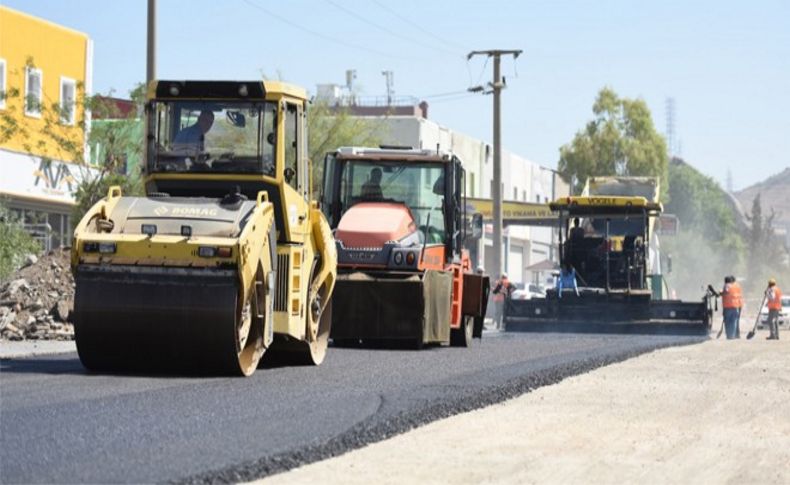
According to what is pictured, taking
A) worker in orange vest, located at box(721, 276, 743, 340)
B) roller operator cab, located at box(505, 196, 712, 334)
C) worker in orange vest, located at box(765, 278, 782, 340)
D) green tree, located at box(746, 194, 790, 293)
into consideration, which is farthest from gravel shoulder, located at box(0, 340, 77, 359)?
green tree, located at box(746, 194, 790, 293)

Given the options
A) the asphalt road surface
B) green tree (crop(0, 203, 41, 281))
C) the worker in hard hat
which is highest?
green tree (crop(0, 203, 41, 281))

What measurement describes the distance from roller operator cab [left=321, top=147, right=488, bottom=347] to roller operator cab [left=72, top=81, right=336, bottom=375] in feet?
13.0

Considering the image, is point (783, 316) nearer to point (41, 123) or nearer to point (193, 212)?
point (41, 123)

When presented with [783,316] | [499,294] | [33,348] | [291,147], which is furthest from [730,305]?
[291,147]

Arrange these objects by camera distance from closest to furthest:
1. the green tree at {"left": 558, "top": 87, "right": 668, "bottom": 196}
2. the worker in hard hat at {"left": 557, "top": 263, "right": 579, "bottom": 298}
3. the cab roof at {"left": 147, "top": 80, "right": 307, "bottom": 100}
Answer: the cab roof at {"left": 147, "top": 80, "right": 307, "bottom": 100}, the worker in hard hat at {"left": 557, "top": 263, "right": 579, "bottom": 298}, the green tree at {"left": 558, "top": 87, "right": 668, "bottom": 196}

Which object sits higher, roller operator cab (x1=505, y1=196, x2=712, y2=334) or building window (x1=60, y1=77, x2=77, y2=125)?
building window (x1=60, y1=77, x2=77, y2=125)

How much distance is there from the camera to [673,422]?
42.8ft

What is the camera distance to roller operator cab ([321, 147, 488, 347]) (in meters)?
21.9

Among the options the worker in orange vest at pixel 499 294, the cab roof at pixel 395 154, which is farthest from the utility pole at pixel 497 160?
the cab roof at pixel 395 154

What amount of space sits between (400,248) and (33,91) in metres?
21.9

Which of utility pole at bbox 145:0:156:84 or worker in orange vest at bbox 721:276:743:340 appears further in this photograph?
worker in orange vest at bbox 721:276:743:340

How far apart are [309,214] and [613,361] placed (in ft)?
16.9

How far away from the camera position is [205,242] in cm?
1538

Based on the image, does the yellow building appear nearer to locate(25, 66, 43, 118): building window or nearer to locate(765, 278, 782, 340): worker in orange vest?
locate(25, 66, 43, 118): building window
